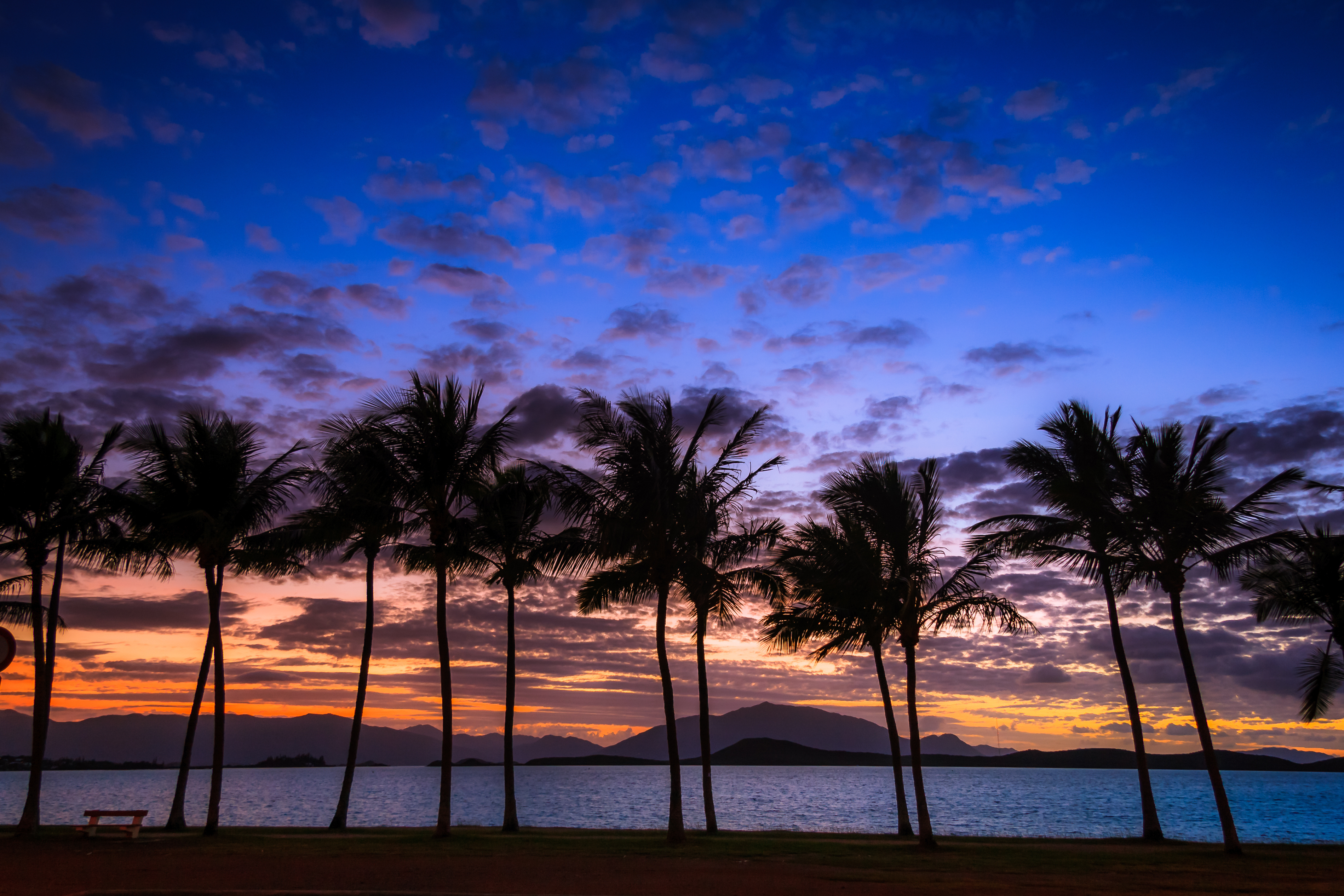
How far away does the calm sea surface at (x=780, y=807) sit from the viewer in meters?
57.0

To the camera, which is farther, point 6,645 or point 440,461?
point 440,461

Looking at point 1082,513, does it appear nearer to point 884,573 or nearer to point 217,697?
point 884,573

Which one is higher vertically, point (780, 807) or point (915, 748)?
point (915, 748)

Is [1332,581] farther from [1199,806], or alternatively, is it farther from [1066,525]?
[1199,806]

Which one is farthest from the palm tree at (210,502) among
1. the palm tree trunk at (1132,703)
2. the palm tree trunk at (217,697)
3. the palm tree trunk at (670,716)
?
the palm tree trunk at (1132,703)

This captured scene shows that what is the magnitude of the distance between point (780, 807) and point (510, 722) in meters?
62.2

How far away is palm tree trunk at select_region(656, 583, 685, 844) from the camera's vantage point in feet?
69.6

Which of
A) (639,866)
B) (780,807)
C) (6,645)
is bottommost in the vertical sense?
(780,807)

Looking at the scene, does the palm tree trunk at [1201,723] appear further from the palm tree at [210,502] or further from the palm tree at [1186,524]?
the palm tree at [210,502]

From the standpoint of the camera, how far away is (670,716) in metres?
21.6

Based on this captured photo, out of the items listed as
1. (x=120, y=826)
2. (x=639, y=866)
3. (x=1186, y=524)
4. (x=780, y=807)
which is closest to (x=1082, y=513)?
(x=1186, y=524)

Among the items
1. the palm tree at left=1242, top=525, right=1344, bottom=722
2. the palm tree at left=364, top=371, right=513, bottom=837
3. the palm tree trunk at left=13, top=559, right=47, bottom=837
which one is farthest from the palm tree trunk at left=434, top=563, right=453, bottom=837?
the palm tree at left=1242, top=525, right=1344, bottom=722

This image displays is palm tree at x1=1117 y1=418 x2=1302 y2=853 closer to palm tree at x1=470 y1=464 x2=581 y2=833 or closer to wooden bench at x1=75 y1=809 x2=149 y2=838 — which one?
palm tree at x1=470 y1=464 x2=581 y2=833

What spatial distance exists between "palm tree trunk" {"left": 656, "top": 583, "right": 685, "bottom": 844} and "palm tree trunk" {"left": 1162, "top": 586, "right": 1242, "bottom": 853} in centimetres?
1215
